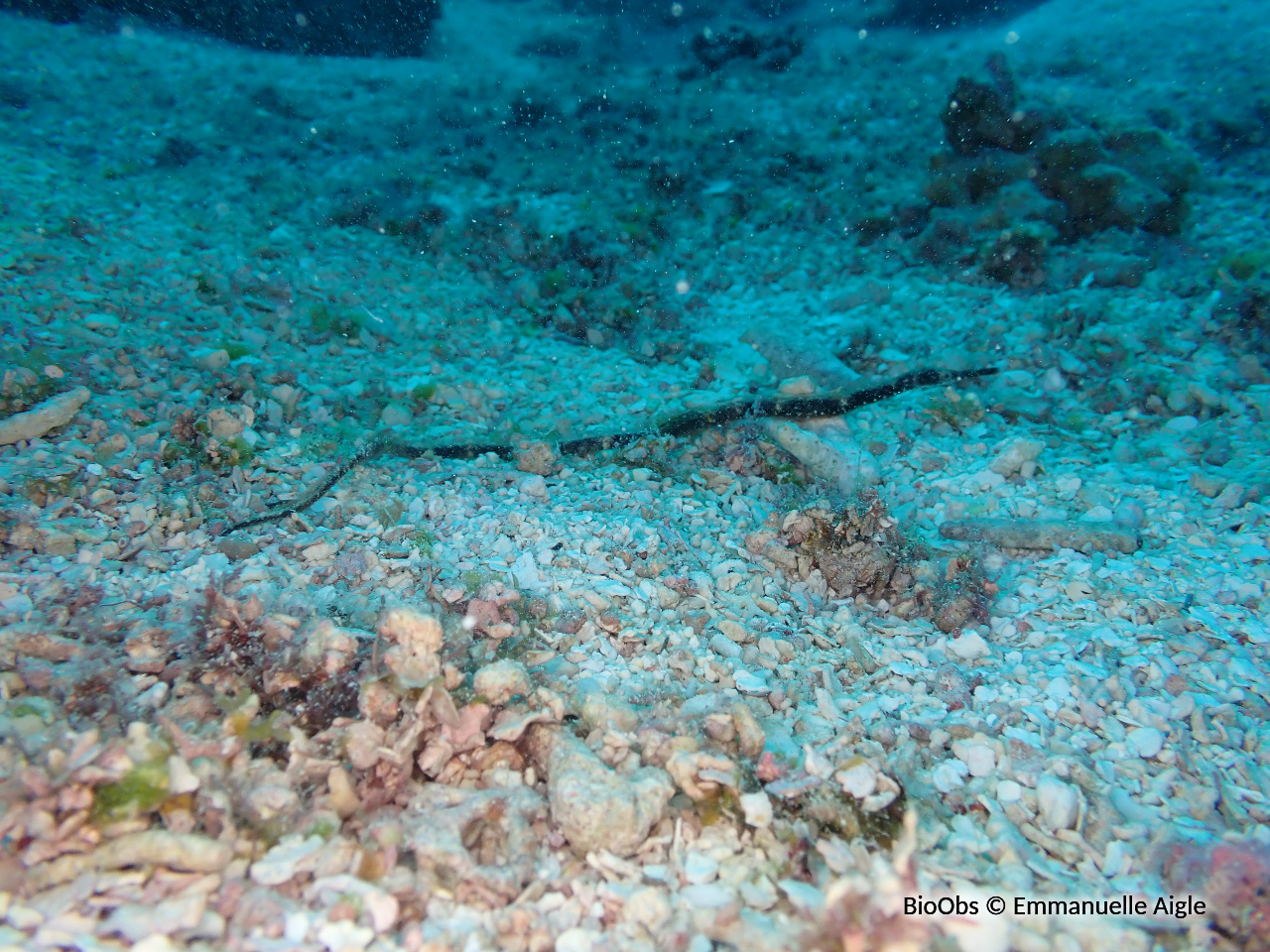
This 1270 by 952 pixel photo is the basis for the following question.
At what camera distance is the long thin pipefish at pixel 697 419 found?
12.8ft

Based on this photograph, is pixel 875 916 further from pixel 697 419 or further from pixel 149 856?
pixel 697 419

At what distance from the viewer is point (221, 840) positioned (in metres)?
1.64

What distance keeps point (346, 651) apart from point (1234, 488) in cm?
474

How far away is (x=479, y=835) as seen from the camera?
1830mm

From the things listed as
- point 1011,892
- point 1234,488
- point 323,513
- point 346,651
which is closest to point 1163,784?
point 1011,892

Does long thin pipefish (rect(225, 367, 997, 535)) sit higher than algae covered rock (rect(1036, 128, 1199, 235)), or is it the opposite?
algae covered rock (rect(1036, 128, 1199, 235))

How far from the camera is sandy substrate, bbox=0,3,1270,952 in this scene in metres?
1.68

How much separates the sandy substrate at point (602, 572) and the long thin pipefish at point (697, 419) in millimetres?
119

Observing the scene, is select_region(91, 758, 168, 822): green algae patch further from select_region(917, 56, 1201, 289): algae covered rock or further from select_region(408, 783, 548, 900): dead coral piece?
select_region(917, 56, 1201, 289): algae covered rock

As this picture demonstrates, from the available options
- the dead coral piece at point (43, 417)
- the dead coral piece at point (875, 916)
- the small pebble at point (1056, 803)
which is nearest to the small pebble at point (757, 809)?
the dead coral piece at point (875, 916)

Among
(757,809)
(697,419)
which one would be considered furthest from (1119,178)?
(757,809)

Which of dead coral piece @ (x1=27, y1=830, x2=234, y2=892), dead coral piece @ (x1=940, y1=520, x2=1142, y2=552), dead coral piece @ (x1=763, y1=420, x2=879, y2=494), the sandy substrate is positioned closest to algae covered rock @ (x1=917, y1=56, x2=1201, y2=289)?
the sandy substrate

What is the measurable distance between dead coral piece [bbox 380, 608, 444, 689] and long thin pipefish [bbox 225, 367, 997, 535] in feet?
6.04

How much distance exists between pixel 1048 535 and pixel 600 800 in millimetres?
2859
